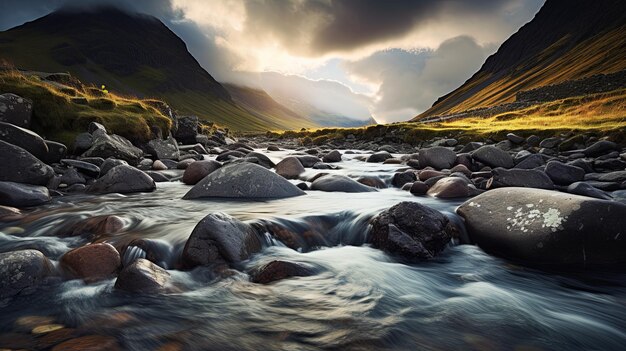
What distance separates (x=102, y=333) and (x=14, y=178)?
22.9ft

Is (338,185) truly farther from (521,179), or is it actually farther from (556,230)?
(556,230)

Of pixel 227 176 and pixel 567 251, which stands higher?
pixel 227 176

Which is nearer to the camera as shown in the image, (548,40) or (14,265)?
(14,265)

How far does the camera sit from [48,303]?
357 centimetres

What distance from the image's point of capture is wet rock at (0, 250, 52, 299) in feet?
11.9

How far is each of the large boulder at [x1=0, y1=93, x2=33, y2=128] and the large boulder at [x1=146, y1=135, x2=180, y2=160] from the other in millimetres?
4585

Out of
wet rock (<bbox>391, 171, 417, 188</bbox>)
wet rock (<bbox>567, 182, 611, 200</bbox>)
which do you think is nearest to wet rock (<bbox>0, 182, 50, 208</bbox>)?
wet rock (<bbox>391, 171, 417, 188</bbox>)

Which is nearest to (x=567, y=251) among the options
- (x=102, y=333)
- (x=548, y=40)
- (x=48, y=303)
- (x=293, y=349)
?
(x=293, y=349)

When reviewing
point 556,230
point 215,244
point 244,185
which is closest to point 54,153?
point 244,185

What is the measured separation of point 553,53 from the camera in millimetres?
126188

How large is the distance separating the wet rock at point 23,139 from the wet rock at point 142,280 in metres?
7.90

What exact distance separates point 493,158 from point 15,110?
1649cm

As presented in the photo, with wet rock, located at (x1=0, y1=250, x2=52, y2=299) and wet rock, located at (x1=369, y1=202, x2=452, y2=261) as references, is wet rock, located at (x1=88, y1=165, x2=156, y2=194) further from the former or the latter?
wet rock, located at (x1=369, y1=202, x2=452, y2=261)

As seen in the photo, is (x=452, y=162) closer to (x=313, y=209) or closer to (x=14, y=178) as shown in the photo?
(x=313, y=209)
